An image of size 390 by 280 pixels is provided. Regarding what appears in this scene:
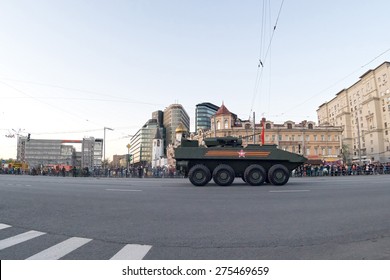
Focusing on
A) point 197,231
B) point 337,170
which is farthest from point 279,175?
point 337,170

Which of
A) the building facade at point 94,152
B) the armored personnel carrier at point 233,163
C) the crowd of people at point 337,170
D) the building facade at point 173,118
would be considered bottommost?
the crowd of people at point 337,170

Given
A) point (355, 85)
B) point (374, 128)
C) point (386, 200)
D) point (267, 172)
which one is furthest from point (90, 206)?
point (355, 85)

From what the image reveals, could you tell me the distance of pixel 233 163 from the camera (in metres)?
14.5

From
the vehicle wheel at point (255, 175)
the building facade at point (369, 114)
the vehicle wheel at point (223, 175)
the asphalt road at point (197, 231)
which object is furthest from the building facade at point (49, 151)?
the asphalt road at point (197, 231)

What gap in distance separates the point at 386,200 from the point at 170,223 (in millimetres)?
7053

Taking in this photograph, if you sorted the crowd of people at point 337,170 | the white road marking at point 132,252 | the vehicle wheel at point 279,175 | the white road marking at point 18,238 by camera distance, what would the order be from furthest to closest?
the crowd of people at point 337,170 → the vehicle wheel at point 279,175 → the white road marking at point 18,238 → the white road marking at point 132,252

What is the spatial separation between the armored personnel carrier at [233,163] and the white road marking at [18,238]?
970 cm

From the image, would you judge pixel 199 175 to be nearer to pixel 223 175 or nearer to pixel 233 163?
pixel 223 175

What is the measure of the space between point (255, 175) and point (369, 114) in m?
88.4

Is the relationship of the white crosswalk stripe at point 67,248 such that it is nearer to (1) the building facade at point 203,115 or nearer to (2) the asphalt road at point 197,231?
(2) the asphalt road at point 197,231

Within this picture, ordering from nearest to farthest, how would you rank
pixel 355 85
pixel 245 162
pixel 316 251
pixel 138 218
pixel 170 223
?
pixel 316 251
pixel 170 223
pixel 138 218
pixel 245 162
pixel 355 85

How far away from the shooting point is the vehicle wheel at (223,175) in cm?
1384

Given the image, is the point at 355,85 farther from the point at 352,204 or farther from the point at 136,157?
the point at 136,157

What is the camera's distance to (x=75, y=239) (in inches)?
160
